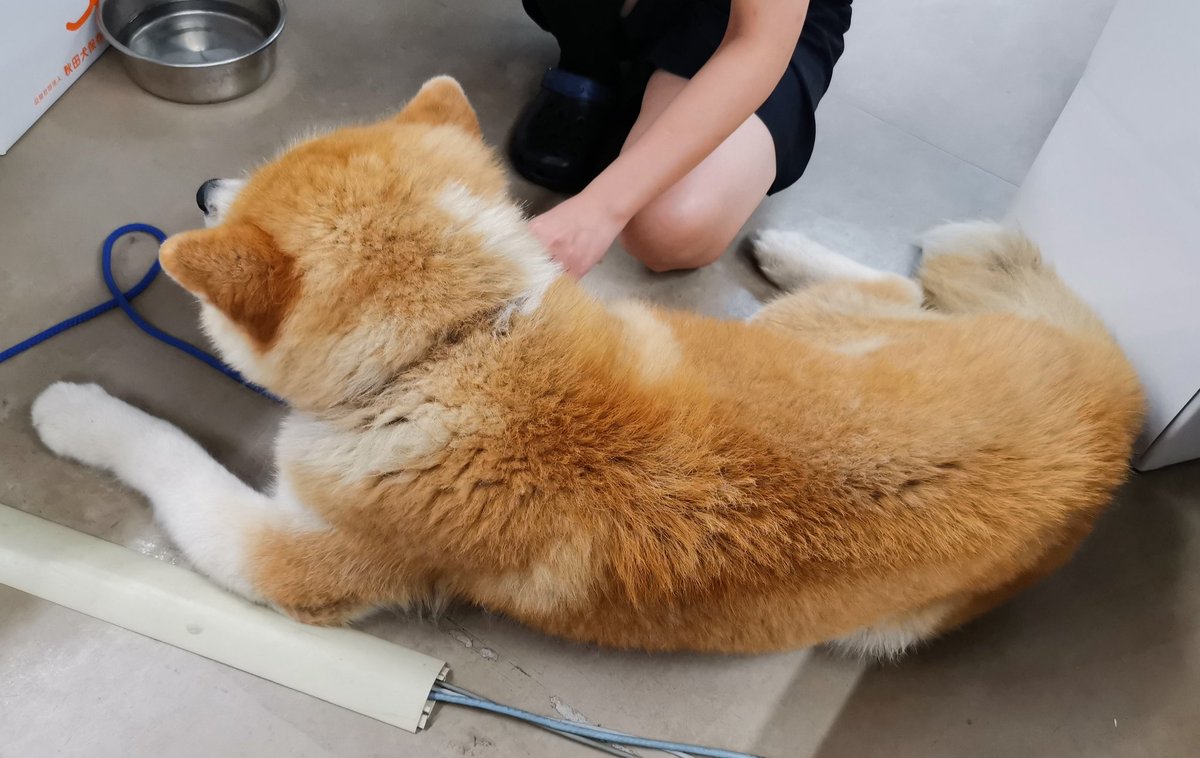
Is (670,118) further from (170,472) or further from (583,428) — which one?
(170,472)

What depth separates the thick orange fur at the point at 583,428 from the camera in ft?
3.63

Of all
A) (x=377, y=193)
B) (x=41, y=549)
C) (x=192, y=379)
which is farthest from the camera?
(x=192, y=379)

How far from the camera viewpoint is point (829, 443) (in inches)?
46.9

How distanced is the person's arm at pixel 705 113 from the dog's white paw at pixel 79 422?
38.6 inches

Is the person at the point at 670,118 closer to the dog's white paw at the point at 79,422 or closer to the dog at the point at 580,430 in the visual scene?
the dog at the point at 580,430

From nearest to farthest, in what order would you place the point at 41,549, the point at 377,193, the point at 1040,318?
the point at 377,193 → the point at 41,549 → the point at 1040,318

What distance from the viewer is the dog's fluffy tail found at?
1.73m

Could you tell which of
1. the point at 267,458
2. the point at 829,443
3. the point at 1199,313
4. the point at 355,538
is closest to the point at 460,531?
the point at 355,538

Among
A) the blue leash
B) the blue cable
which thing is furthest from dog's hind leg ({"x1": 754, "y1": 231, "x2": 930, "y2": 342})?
the blue leash

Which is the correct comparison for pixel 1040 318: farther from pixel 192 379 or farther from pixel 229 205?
pixel 192 379

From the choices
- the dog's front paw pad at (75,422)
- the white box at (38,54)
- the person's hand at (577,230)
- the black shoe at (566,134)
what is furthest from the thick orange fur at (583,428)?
the white box at (38,54)

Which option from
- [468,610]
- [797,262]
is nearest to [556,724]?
[468,610]

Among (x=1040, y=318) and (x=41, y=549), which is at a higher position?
(x=1040, y=318)

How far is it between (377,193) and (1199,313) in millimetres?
1500
